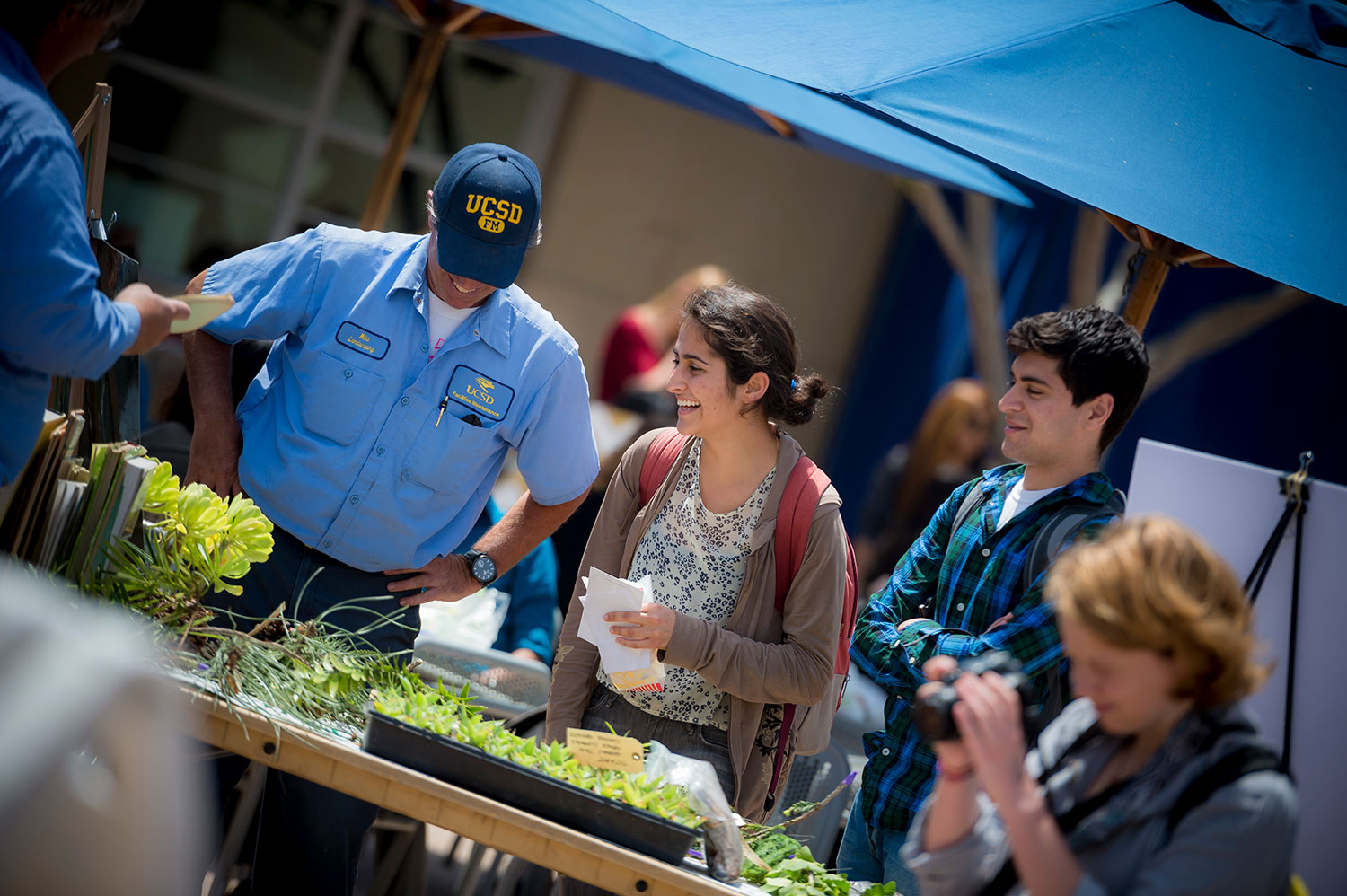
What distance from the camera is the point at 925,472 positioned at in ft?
19.8

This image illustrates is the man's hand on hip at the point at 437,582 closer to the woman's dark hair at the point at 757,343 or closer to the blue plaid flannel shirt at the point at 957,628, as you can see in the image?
the woman's dark hair at the point at 757,343

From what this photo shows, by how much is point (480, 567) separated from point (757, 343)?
923mm

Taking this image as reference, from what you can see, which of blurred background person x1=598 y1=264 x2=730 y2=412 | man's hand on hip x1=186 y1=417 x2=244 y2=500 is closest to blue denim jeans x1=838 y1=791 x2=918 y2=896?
man's hand on hip x1=186 y1=417 x2=244 y2=500

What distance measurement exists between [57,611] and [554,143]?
23.4ft

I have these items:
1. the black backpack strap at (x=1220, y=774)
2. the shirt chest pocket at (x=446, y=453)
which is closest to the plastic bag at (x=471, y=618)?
the shirt chest pocket at (x=446, y=453)

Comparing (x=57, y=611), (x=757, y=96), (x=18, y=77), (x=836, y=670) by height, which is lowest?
(x=836, y=670)

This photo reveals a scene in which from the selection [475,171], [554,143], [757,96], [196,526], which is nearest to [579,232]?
[554,143]

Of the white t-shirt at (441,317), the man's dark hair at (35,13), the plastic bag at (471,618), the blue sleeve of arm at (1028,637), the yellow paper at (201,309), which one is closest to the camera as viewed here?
the man's dark hair at (35,13)

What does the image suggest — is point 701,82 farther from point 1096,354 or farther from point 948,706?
point 948,706

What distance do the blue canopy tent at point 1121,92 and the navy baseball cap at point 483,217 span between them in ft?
2.08

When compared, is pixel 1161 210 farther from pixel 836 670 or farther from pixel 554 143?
pixel 554 143

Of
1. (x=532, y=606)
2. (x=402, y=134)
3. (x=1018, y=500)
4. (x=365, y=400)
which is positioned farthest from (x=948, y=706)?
(x=402, y=134)

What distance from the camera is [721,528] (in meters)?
2.91

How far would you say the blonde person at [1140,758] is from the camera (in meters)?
1.59
